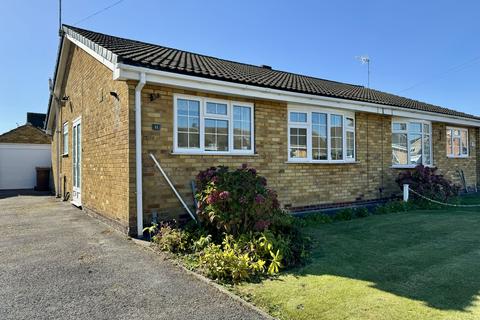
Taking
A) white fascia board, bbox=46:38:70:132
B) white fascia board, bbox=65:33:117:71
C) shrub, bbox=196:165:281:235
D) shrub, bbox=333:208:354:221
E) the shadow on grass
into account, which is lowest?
the shadow on grass

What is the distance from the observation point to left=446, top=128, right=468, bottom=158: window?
568 inches

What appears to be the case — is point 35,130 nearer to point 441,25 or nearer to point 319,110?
point 319,110

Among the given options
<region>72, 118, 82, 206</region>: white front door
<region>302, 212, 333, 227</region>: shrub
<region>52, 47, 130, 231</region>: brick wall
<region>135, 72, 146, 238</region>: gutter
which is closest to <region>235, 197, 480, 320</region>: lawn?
<region>302, 212, 333, 227</region>: shrub

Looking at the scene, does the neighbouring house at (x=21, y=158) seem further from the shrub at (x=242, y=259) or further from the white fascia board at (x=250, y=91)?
the shrub at (x=242, y=259)

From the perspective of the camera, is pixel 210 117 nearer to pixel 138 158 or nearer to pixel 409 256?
pixel 138 158

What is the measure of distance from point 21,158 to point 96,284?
21261mm

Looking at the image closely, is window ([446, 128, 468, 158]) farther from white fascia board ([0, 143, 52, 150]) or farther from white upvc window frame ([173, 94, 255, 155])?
white fascia board ([0, 143, 52, 150])

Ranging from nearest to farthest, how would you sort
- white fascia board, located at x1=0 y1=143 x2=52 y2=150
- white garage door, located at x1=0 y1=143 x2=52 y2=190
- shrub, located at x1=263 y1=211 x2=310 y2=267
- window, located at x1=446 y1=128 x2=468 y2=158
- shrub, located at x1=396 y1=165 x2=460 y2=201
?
shrub, located at x1=263 y1=211 x2=310 y2=267, shrub, located at x1=396 y1=165 x2=460 y2=201, window, located at x1=446 y1=128 x2=468 y2=158, white garage door, located at x1=0 y1=143 x2=52 y2=190, white fascia board, located at x1=0 y1=143 x2=52 y2=150

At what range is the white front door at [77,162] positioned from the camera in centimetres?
1099

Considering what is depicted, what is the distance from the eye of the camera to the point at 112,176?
7707 millimetres

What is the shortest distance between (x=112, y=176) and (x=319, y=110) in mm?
5954

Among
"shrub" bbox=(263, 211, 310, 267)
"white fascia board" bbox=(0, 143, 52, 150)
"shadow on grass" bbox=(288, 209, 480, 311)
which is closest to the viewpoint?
"shadow on grass" bbox=(288, 209, 480, 311)

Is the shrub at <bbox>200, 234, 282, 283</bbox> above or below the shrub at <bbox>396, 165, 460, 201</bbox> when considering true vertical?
below

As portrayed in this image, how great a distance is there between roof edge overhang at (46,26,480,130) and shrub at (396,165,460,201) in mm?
2027
